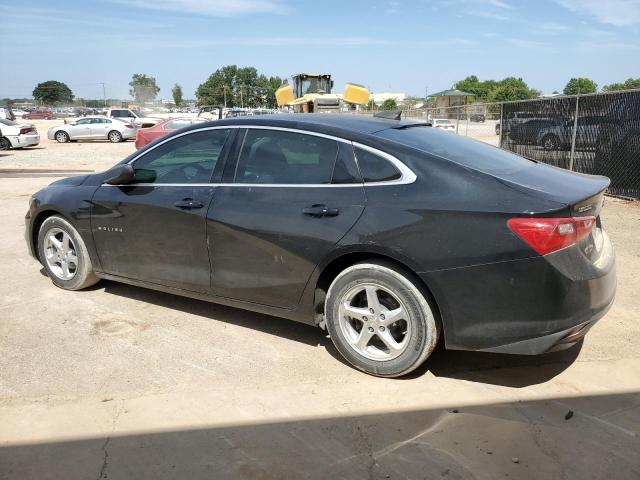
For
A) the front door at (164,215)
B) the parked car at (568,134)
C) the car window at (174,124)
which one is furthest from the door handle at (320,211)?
the car window at (174,124)

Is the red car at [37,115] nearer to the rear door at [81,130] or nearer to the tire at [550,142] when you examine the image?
the rear door at [81,130]

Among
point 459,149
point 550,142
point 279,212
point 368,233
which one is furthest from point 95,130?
point 368,233

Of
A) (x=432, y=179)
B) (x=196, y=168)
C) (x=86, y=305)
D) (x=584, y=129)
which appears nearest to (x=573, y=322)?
(x=432, y=179)

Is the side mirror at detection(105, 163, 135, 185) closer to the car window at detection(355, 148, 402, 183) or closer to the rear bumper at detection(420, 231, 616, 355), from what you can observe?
the car window at detection(355, 148, 402, 183)

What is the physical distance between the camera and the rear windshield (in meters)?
3.43

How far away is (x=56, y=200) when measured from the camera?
16.0ft

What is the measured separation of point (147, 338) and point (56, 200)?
1678 millimetres

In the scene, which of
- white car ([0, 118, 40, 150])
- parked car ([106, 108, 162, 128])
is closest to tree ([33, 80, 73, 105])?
parked car ([106, 108, 162, 128])

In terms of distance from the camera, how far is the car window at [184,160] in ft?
13.6

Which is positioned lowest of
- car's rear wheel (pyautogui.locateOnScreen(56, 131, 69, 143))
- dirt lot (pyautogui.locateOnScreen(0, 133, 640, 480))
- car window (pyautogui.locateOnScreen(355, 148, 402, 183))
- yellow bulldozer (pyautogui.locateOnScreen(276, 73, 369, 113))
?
dirt lot (pyautogui.locateOnScreen(0, 133, 640, 480))

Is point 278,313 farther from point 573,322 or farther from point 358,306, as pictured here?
point 573,322

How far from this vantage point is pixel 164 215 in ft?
13.7

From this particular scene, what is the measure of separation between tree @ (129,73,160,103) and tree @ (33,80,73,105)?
17517 mm

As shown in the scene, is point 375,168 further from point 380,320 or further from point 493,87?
point 493,87
